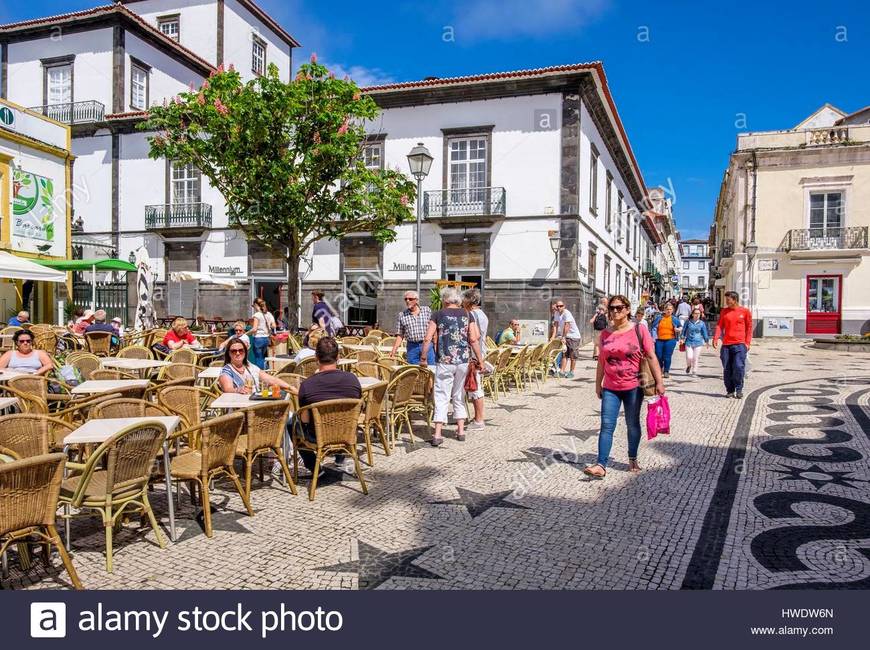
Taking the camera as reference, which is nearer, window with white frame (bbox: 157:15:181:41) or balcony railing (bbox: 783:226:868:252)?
balcony railing (bbox: 783:226:868:252)

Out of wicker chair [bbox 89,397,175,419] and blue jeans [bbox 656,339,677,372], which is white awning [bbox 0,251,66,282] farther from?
→ blue jeans [bbox 656,339,677,372]

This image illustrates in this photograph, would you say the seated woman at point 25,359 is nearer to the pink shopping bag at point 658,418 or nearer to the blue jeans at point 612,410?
the blue jeans at point 612,410

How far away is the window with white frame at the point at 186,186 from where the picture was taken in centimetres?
2331

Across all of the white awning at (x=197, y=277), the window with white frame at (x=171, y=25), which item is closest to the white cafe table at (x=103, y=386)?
the white awning at (x=197, y=277)

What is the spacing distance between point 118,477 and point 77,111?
26.1 meters

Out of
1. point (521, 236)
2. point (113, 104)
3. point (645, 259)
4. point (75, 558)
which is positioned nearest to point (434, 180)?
point (521, 236)

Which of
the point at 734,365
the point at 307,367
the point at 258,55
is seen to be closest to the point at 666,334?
the point at 734,365

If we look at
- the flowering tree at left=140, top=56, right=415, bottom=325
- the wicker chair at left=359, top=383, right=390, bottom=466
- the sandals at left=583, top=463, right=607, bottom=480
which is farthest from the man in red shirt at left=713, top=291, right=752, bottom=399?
the flowering tree at left=140, top=56, right=415, bottom=325

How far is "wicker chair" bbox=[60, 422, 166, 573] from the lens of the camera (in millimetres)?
3242

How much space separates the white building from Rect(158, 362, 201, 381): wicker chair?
53.9 feet

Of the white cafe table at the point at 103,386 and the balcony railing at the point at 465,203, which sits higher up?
the balcony railing at the point at 465,203

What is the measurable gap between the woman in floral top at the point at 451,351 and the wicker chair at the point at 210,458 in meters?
2.62

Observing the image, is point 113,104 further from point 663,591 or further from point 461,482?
point 663,591

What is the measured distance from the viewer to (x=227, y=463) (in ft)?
13.2
